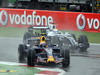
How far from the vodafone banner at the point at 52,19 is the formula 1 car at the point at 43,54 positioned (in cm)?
979

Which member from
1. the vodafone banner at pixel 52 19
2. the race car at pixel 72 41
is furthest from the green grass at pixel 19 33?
the race car at pixel 72 41

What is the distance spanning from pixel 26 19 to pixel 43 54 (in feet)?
38.2

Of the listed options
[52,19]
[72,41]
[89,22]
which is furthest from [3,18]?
[72,41]

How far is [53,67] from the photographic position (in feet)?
40.3

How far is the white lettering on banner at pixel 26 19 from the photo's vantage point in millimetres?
23953

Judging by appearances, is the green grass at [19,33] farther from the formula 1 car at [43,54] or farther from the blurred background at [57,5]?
the formula 1 car at [43,54]

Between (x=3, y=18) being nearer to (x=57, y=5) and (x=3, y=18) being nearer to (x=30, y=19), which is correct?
(x=30, y=19)

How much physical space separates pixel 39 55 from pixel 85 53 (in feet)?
13.3

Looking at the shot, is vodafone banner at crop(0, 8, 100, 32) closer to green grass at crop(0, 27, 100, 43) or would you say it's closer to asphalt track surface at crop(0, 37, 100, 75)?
green grass at crop(0, 27, 100, 43)

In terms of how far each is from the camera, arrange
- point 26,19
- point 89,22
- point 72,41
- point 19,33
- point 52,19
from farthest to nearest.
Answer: point 26,19 → point 52,19 → point 89,22 → point 19,33 → point 72,41

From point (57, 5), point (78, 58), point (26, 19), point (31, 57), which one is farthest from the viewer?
point (57, 5)

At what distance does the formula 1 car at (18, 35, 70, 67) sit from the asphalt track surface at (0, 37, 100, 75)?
0.35 metres

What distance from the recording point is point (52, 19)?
2400 cm

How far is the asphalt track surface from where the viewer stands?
11758 mm
